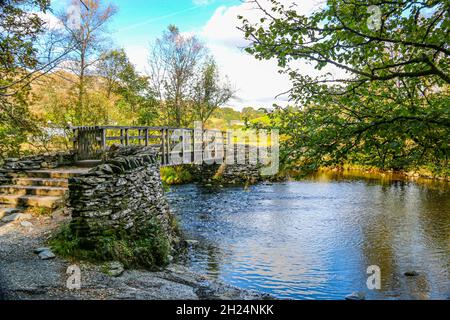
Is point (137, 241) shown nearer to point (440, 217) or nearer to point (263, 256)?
point (263, 256)

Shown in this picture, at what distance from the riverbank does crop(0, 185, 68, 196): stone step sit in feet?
4.62

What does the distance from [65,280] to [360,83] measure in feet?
18.1

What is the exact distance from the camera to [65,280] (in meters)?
4.88

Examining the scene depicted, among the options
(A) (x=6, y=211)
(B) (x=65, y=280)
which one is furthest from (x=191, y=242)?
(B) (x=65, y=280)

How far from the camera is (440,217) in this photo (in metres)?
12.4

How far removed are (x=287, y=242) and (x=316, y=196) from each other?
7.62 metres

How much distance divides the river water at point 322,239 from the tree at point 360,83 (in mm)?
3026

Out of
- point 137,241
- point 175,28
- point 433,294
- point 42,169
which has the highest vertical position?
point 175,28

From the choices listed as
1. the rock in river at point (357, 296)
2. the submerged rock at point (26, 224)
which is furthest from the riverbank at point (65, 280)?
the rock in river at point (357, 296)

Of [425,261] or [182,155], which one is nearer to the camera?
[425,261]

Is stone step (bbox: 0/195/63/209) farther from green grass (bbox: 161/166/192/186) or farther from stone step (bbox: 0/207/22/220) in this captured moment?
green grass (bbox: 161/166/192/186)

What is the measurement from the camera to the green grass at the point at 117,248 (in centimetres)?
584

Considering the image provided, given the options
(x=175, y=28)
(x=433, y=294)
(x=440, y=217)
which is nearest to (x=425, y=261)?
(x=433, y=294)

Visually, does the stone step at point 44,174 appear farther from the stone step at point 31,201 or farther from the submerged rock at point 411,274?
the submerged rock at point 411,274
